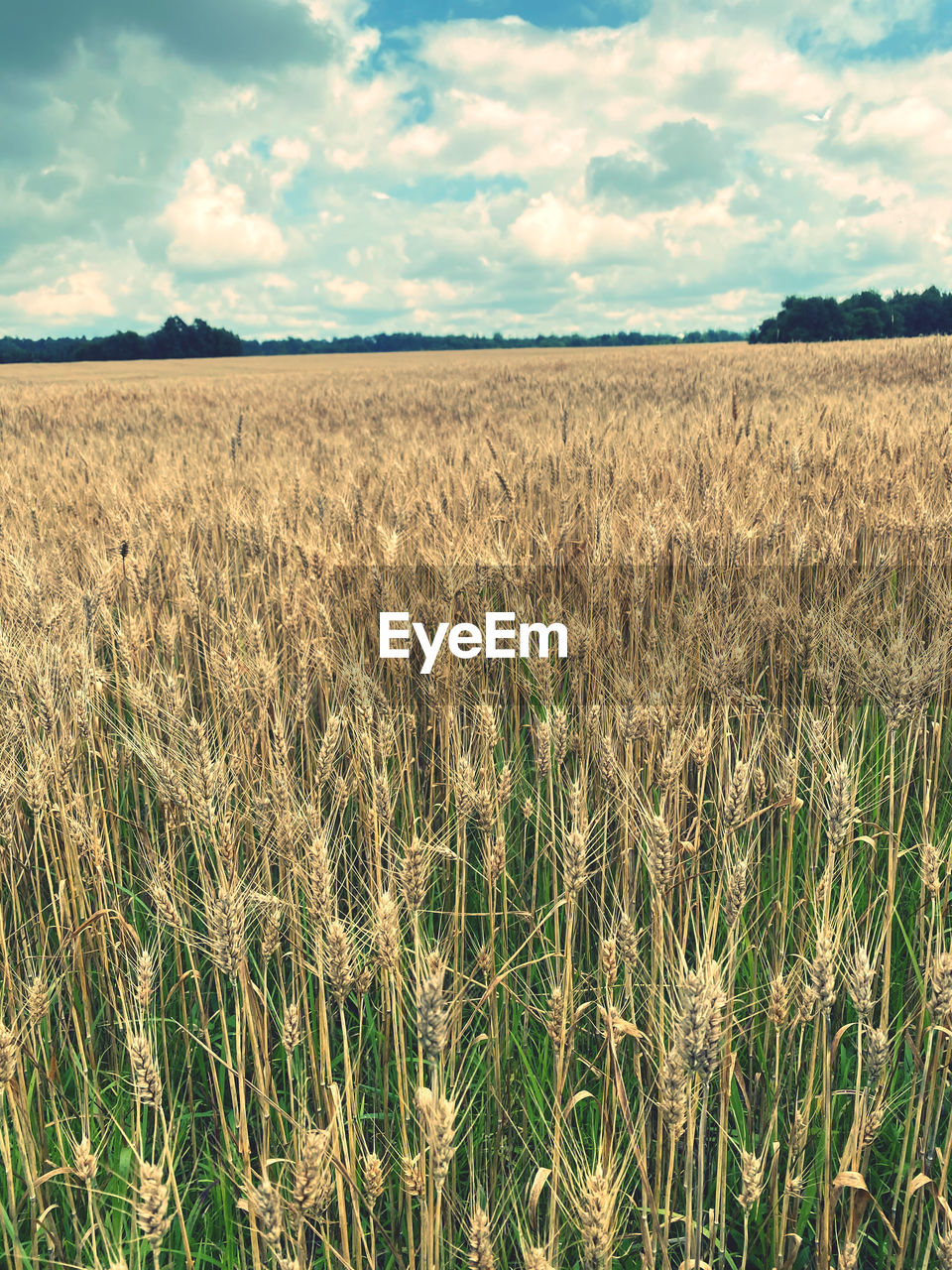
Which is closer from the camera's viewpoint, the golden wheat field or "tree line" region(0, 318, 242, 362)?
the golden wheat field

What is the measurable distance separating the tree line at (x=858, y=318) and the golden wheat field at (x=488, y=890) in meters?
59.0

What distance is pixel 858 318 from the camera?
56.4 m

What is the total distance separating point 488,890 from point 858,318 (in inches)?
2630

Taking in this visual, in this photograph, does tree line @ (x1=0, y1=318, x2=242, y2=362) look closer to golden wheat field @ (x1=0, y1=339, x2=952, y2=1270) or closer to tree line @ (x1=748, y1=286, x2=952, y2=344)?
tree line @ (x1=748, y1=286, x2=952, y2=344)

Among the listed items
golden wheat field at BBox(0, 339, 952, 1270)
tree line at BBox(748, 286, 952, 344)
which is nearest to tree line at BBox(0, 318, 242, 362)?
tree line at BBox(748, 286, 952, 344)

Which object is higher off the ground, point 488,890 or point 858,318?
point 858,318

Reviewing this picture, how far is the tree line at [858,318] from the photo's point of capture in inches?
2186

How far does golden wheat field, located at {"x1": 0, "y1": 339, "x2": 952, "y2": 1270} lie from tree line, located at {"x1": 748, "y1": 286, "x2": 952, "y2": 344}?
5905 centimetres

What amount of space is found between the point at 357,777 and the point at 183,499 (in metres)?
3.07

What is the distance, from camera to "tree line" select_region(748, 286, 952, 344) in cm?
5553

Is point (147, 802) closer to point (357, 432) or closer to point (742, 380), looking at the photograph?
point (357, 432)

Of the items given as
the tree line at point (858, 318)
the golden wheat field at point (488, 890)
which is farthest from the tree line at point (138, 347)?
the golden wheat field at point (488, 890)

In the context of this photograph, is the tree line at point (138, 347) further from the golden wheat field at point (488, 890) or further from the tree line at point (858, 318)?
the golden wheat field at point (488, 890)

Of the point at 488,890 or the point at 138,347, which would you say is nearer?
the point at 488,890
